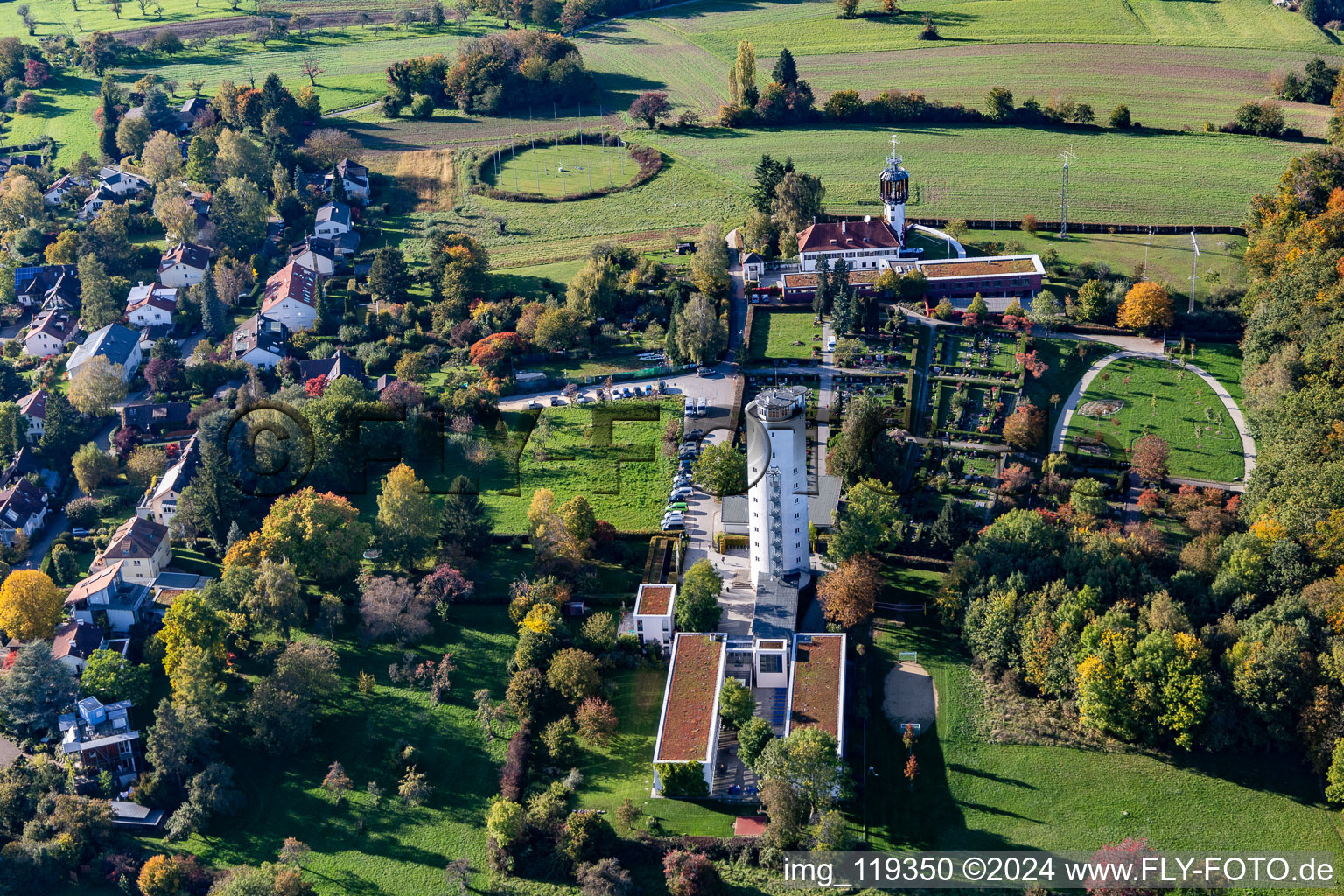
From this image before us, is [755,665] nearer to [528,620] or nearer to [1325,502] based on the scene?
[528,620]

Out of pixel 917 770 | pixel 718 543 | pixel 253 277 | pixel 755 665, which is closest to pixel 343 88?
pixel 253 277

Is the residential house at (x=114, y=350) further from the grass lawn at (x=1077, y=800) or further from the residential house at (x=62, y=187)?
the grass lawn at (x=1077, y=800)

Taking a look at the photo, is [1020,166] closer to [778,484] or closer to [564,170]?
[564,170]

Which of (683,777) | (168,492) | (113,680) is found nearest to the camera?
(683,777)

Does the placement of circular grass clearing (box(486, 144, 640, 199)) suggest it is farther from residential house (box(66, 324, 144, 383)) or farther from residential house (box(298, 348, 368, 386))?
residential house (box(66, 324, 144, 383))

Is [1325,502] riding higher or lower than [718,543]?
higher

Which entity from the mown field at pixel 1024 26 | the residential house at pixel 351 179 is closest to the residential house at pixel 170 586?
the residential house at pixel 351 179

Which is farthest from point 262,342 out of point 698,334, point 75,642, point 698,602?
point 698,602
